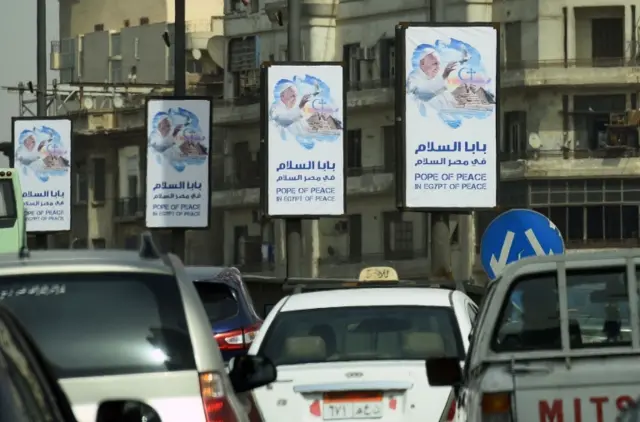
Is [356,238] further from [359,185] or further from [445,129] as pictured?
[445,129]

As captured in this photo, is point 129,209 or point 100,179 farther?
point 100,179

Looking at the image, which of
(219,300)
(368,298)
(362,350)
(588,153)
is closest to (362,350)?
(362,350)

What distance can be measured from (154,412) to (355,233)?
61.3 meters

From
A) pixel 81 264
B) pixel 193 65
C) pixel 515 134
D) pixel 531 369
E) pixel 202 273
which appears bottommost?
pixel 202 273

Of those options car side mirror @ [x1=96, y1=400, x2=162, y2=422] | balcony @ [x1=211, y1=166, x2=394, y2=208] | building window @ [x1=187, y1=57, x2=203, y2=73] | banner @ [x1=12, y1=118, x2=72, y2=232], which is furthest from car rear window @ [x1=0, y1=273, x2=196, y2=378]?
building window @ [x1=187, y1=57, x2=203, y2=73]

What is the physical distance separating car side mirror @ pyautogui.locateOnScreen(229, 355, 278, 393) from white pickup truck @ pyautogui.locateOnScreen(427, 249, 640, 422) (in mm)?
937

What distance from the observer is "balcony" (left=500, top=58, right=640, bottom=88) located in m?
61.9

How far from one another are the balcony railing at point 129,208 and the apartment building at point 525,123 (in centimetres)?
1021

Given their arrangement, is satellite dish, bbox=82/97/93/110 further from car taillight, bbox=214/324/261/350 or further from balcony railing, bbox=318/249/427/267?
car taillight, bbox=214/324/261/350

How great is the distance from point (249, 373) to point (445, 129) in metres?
16.6

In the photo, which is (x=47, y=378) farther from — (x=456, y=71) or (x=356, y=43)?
(x=356, y=43)

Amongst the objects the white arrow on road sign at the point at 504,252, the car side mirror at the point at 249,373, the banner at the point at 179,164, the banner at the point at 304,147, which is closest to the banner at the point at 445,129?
the banner at the point at 304,147

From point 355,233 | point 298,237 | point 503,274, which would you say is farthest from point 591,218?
point 503,274

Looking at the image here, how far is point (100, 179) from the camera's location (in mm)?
84500
